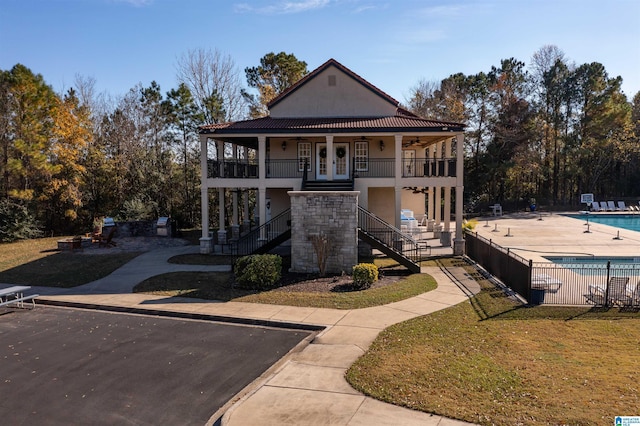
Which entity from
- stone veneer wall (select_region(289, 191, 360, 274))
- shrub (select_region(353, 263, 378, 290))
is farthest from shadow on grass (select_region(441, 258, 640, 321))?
stone veneer wall (select_region(289, 191, 360, 274))

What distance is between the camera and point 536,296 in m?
11.9

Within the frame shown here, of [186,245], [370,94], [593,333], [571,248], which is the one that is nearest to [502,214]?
[571,248]

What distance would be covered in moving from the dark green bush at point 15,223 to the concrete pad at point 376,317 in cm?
2404

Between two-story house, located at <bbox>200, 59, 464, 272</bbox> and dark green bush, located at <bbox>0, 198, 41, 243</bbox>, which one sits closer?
two-story house, located at <bbox>200, 59, 464, 272</bbox>

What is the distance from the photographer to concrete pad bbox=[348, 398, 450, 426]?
616cm

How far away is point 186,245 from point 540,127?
122 feet

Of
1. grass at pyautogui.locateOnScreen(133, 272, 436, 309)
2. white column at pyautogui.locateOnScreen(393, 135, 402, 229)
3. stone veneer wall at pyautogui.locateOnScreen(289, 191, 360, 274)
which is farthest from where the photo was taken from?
white column at pyautogui.locateOnScreen(393, 135, 402, 229)

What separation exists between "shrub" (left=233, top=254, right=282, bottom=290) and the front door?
9.40m

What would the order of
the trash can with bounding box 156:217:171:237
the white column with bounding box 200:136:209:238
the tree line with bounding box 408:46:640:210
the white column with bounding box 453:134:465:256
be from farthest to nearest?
the tree line with bounding box 408:46:640:210, the trash can with bounding box 156:217:171:237, the white column with bounding box 200:136:209:238, the white column with bounding box 453:134:465:256

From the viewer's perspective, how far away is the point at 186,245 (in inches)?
967

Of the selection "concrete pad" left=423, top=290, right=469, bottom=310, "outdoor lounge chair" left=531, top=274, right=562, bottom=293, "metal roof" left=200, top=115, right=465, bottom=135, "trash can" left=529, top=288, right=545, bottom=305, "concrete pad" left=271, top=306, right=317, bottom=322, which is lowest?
"concrete pad" left=271, top=306, right=317, bottom=322

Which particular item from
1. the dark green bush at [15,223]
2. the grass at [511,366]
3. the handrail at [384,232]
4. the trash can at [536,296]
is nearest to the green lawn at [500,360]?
the grass at [511,366]

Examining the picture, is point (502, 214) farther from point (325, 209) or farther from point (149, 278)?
point (149, 278)

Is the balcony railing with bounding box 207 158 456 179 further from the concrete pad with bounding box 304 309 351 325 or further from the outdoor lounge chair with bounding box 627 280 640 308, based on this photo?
the outdoor lounge chair with bounding box 627 280 640 308
